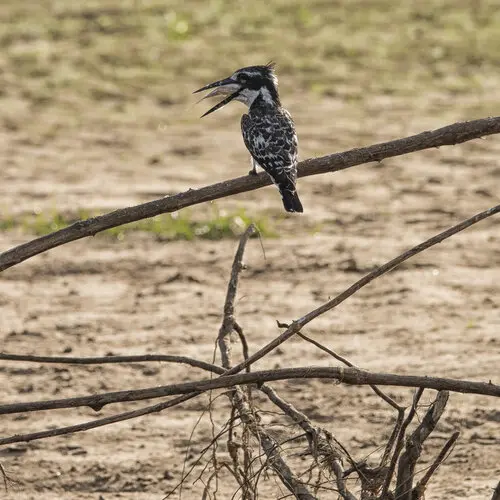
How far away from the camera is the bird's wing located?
543 centimetres

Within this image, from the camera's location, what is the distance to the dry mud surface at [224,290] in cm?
550

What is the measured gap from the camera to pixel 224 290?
300 inches

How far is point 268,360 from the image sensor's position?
652cm

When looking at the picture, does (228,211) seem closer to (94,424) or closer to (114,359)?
(114,359)

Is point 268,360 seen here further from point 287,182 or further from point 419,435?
point 419,435

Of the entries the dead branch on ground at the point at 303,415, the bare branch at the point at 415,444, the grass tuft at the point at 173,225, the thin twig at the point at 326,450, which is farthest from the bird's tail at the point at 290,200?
the grass tuft at the point at 173,225

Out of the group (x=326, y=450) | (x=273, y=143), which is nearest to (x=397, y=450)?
(x=326, y=450)

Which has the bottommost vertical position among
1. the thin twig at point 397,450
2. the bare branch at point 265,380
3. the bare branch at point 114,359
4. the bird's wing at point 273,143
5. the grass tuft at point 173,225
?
the thin twig at point 397,450

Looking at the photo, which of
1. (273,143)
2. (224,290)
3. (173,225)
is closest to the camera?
(273,143)

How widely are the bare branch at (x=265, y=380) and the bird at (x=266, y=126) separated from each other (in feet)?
6.70

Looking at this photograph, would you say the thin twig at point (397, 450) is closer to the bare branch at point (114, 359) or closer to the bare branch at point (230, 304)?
the bare branch at point (114, 359)

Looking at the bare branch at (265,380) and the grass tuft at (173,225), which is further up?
the grass tuft at (173,225)

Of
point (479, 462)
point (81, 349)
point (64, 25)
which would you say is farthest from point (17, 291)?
point (64, 25)

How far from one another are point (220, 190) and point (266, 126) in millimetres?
2331
